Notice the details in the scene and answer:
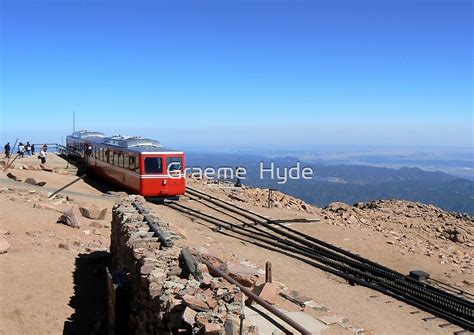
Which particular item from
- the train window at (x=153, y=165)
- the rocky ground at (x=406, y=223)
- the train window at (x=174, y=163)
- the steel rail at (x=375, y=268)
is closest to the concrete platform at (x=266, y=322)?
the steel rail at (x=375, y=268)

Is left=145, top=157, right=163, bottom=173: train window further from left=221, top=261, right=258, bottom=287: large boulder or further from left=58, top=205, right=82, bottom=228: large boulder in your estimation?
left=221, top=261, right=258, bottom=287: large boulder

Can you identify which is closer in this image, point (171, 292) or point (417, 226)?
point (171, 292)

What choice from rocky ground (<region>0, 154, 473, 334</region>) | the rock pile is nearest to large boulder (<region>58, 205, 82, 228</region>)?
rocky ground (<region>0, 154, 473, 334</region>)

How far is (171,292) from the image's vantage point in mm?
7137

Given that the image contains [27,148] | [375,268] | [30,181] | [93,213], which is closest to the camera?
[375,268]

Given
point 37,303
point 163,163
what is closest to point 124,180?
point 163,163

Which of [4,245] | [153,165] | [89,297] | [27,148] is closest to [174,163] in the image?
[153,165]

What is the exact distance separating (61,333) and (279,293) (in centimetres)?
467

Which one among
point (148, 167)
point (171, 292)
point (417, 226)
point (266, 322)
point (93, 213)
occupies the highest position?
point (148, 167)

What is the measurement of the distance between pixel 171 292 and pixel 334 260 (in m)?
12.3

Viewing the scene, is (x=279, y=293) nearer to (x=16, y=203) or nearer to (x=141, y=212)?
(x=141, y=212)

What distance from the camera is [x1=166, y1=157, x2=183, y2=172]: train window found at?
24.5 metres

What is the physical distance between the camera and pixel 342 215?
29.2 m

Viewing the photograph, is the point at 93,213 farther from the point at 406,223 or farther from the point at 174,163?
the point at 406,223
